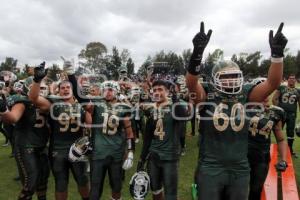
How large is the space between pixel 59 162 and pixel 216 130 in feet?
8.63

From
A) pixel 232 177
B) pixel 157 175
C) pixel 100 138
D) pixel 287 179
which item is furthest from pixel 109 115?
pixel 287 179

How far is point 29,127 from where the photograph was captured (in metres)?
5.20

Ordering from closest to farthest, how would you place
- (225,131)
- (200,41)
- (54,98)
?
(200,41)
(225,131)
(54,98)

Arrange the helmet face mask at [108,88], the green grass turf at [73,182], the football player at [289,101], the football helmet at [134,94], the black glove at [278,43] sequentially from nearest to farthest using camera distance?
the black glove at [278,43]
the helmet face mask at [108,88]
the green grass turf at [73,182]
the football player at [289,101]
the football helmet at [134,94]

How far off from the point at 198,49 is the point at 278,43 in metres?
0.73

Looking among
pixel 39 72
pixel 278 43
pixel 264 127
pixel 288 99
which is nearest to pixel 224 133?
pixel 278 43

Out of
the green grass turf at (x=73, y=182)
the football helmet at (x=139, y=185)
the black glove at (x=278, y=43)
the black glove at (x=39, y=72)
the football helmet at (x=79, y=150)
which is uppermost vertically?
the black glove at (x=278, y=43)

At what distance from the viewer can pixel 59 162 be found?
5.23m

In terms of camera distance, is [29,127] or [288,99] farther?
[288,99]

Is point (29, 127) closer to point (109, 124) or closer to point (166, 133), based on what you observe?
point (109, 124)

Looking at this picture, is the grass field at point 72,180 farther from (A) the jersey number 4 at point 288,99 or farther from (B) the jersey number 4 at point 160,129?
(B) the jersey number 4 at point 160,129

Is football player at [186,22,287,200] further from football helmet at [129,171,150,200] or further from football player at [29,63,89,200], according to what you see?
football player at [29,63,89,200]

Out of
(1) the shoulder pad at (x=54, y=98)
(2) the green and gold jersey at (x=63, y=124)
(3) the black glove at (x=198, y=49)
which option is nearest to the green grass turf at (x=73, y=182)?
(2) the green and gold jersey at (x=63, y=124)

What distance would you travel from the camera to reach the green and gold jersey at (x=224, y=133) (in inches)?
140
